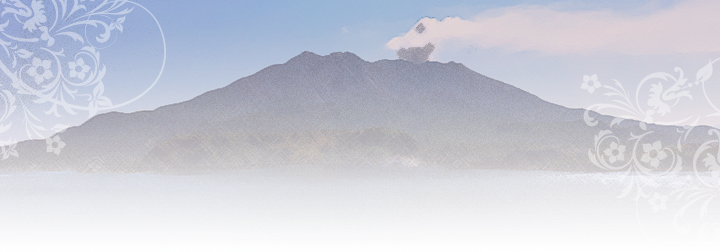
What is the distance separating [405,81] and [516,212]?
365 feet

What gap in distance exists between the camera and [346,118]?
89062 mm

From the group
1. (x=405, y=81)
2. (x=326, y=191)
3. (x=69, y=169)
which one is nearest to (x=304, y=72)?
(x=405, y=81)

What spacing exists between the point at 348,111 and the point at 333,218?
82.0m

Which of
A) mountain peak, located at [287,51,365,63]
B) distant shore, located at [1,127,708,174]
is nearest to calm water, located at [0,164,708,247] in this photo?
distant shore, located at [1,127,708,174]

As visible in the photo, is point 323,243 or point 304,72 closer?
point 323,243

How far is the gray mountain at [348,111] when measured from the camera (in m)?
60.1

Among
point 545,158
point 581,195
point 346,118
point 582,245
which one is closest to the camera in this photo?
point 582,245

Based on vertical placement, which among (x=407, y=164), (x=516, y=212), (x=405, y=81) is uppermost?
(x=405, y=81)

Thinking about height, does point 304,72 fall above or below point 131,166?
above

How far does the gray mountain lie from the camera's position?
60.1 meters

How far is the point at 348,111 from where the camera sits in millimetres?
95000

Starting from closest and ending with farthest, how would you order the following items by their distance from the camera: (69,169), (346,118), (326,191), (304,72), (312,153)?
(326,191), (69,169), (312,153), (346,118), (304,72)

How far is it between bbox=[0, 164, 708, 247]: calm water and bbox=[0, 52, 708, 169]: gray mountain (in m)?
21.7

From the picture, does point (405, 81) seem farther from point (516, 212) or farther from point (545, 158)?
point (516, 212)
